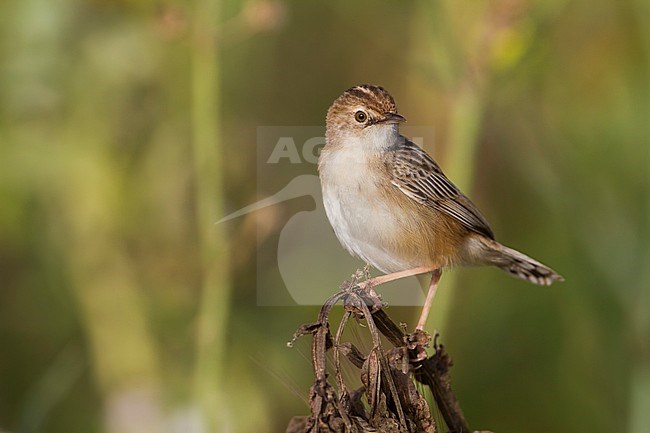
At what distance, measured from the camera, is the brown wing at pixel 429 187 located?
4.35 m

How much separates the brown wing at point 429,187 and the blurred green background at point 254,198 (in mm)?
1031

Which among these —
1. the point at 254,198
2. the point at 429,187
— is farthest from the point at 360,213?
the point at 254,198

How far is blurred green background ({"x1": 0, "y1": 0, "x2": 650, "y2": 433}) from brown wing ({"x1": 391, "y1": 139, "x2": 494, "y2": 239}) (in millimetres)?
1031

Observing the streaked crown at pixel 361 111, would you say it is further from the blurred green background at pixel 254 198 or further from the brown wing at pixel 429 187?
the blurred green background at pixel 254 198

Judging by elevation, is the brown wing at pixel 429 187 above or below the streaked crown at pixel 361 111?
below

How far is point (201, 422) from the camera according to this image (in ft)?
16.5

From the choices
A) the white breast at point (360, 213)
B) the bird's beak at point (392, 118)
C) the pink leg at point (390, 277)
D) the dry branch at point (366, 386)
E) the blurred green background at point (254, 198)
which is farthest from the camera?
the blurred green background at point (254, 198)

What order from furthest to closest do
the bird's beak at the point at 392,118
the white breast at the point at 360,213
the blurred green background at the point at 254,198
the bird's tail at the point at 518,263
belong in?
the blurred green background at the point at 254,198 → the bird's tail at the point at 518,263 → the bird's beak at the point at 392,118 → the white breast at the point at 360,213

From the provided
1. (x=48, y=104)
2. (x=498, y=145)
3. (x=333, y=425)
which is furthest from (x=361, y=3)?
(x=333, y=425)

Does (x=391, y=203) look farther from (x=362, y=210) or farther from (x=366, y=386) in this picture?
(x=366, y=386)

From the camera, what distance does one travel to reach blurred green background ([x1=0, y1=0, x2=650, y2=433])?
5.83 meters

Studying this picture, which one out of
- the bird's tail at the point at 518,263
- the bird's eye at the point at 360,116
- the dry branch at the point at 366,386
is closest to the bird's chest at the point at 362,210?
the bird's eye at the point at 360,116

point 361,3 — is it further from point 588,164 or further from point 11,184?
point 11,184

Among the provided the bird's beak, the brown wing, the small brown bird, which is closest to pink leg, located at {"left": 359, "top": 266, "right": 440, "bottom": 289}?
the small brown bird
